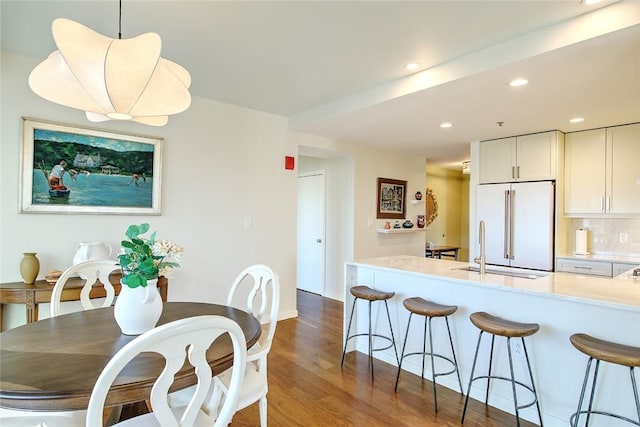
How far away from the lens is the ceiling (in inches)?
78.0

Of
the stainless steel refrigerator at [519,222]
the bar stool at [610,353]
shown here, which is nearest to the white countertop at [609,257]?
the stainless steel refrigerator at [519,222]

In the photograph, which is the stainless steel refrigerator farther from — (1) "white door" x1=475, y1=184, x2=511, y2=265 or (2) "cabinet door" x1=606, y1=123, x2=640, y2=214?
(2) "cabinet door" x1=606, y1=123, x2=640, y2=214

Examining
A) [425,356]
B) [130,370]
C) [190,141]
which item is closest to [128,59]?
[130,370]

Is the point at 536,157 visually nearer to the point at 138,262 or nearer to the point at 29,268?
the point at 138,262

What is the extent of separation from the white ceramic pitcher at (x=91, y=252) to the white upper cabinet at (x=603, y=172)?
15.9 ft

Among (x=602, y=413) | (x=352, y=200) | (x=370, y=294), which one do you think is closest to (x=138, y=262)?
(x=370, y=294)

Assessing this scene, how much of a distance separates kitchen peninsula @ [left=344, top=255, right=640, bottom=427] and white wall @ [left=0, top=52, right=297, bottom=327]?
5.42 feet

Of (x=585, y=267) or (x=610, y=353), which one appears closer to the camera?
(x=610, y=353)

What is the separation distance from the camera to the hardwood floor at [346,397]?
2170 millimetres

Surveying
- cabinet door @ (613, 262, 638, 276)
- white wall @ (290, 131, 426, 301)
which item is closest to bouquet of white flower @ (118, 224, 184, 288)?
white wall @ (290, 131, 426, 301)

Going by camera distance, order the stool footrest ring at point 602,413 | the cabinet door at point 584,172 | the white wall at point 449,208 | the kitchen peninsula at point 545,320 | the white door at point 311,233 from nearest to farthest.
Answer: the stool footrest ring at point 602,413, the kitchen peninsula at point 545,320, the cabinet door at point 584,172, the white door at point 311,233, the white wall at point 449,208

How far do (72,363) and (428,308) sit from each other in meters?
2.06

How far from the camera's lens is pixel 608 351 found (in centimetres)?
168

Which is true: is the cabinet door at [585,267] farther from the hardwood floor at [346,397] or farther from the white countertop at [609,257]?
the hardwood floor at [346,397]
